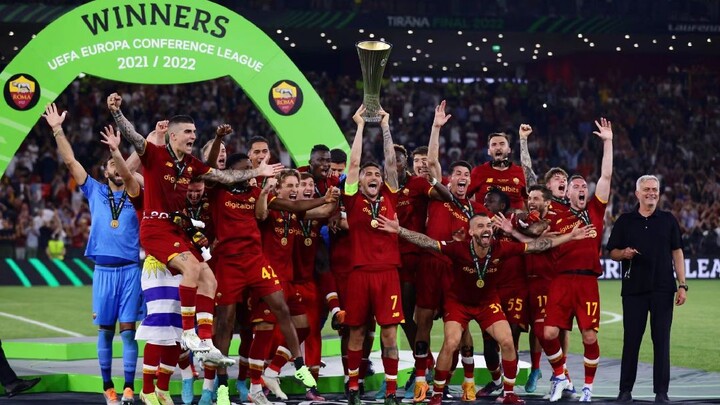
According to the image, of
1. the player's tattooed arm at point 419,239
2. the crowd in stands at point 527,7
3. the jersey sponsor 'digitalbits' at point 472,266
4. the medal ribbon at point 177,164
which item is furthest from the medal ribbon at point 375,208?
the crowd in stands at point 527,7

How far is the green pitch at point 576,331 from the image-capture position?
51.8 ft

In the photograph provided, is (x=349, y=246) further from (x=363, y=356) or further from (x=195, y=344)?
(x=195, y=344)

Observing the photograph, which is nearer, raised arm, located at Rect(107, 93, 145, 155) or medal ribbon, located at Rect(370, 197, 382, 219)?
raised arm, located at Rect(107, 93, 145, 155)

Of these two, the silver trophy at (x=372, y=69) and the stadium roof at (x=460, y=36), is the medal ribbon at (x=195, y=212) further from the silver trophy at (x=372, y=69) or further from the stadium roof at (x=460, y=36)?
the stadium roof at (x=460, y=36)

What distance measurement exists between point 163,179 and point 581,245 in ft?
13.5

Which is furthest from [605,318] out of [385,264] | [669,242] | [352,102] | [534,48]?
[534,48]

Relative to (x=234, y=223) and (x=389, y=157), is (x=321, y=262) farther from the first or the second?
A: (x=389, y=157)

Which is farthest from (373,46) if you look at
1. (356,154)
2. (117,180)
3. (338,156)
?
(117,180)

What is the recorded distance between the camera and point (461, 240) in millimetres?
11148

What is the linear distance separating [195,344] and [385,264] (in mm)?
1938

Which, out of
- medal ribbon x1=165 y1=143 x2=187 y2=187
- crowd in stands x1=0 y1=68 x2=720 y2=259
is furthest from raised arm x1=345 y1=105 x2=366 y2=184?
crowd in stands x1=0 y1=68 x2=720 y2=259

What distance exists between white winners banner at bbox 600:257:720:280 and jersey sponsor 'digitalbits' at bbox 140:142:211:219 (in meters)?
21.8

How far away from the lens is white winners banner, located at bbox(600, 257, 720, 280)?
30.8 meters

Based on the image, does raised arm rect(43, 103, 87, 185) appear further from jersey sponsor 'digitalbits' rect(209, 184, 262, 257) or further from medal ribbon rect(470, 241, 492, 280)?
medal ribbon rect(470, 241, 492, 280)
